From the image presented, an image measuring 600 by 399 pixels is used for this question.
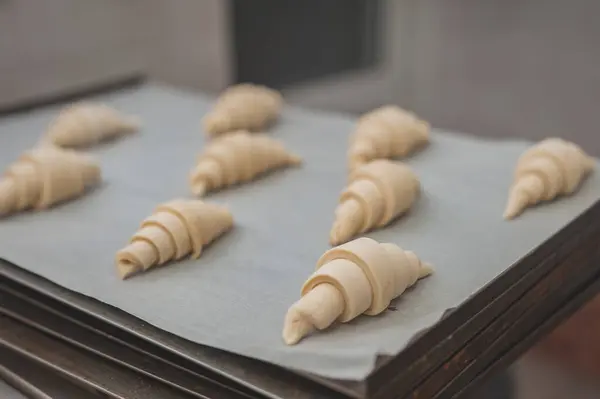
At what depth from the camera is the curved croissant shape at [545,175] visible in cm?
104

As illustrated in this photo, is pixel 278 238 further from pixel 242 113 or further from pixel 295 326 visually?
pixel 242 113

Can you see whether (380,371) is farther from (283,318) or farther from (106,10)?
(106,10)

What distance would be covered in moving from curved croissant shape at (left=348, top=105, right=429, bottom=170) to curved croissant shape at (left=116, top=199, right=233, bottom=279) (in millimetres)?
315

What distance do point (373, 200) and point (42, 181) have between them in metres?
0.54

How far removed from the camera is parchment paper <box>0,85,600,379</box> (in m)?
0.78

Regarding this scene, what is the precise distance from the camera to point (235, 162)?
3.97 feet

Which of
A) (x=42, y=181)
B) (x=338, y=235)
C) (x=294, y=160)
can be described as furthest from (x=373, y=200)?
(x=42, y=181)

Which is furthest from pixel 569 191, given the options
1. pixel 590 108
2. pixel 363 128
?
pixel 590 108

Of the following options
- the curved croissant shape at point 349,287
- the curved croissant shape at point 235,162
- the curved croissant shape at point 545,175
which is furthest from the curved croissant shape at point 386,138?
the curved croissant shape at point 349,287

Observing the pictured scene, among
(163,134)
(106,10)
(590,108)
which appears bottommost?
(590,108)

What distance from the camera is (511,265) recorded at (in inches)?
34.7

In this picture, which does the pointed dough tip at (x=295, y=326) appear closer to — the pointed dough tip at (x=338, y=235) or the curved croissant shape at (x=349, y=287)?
the curved croissant shape at (x=349, y=287)

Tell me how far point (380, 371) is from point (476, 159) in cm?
66

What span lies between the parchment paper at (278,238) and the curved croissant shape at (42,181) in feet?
0.07
